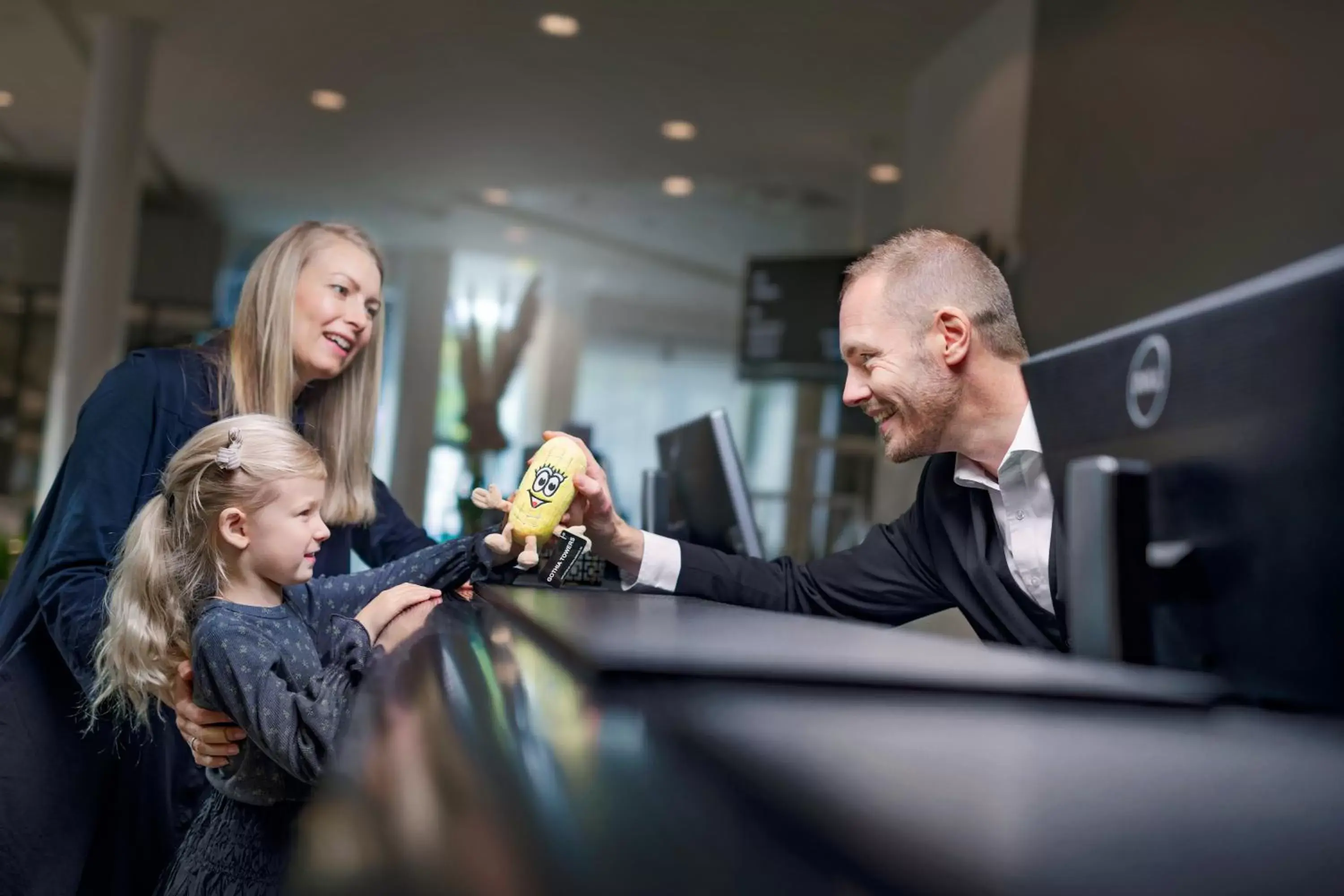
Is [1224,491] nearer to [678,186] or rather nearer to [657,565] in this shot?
[657,565]

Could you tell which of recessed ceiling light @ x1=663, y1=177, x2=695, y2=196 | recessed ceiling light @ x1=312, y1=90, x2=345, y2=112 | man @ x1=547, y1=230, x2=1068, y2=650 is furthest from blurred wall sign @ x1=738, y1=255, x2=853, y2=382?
Result: man @ x1=547, y1=230, x2=1068, y2=650

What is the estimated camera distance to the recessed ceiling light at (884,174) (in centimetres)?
642

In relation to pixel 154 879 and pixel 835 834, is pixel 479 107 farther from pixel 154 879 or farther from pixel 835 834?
pixel 835 834

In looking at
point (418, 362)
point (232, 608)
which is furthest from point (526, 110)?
point (232, 608)

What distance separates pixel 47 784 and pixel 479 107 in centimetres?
508

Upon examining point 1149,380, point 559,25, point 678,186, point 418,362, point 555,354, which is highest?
point 559,25

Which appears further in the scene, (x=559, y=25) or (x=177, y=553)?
(x=559, y=25)

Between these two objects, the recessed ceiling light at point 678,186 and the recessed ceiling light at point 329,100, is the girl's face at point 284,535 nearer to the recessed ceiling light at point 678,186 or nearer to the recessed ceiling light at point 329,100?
the recessed ceiling light at point 329,100

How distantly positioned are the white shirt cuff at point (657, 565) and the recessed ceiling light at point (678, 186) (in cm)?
564

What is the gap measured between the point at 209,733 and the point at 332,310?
0.73 meters

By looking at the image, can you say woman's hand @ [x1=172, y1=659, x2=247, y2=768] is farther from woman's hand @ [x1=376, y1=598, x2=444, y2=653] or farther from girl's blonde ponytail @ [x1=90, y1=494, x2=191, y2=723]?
woman's hand @ [x1=376, y1=598, x2=444, y2=653]

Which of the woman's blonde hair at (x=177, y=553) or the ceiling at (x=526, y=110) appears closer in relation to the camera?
the woman's blonde hair at (x=177, y=553)

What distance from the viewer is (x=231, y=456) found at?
4.28ft

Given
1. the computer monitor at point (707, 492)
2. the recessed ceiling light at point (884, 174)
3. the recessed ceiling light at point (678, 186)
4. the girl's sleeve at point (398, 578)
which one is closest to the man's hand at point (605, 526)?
the girl's sleeve at point (398, 578)
